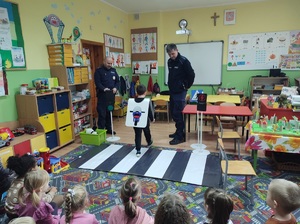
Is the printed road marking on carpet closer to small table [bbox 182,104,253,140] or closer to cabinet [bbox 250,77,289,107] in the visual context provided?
small table [bbox 182,104,253,140]

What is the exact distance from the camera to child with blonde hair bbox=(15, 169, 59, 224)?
1664 millimetres

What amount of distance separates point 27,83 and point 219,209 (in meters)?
3.45

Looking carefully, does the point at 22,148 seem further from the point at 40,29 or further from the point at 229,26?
the point at 229,26

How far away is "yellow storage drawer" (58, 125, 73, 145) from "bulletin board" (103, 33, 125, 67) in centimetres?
239

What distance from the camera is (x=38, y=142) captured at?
3336 millimetres

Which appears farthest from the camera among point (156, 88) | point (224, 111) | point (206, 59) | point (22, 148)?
point (156, 88)

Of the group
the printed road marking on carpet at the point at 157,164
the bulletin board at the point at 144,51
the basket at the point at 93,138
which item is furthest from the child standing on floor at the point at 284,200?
the bulletin board at the point at 144,51

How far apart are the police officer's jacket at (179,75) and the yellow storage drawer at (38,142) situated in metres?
2.29

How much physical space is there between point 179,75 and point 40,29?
2477 millimetres

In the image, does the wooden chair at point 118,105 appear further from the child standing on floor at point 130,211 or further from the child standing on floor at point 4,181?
the child standing on floor at point 130,211

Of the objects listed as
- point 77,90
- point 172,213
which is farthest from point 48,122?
point 172,213

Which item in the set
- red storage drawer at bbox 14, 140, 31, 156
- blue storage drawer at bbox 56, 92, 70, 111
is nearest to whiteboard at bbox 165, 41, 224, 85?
blue storage drawer at bbox 56, 92, 70, 111

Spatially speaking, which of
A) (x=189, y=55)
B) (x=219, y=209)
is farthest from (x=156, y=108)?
(x=219, y=209)

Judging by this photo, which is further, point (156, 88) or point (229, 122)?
point (156, 88)
